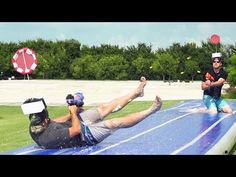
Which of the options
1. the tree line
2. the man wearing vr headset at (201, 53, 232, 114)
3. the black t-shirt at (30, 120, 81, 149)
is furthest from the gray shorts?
the man wearing vr headset at (201, 53, 232, 114)

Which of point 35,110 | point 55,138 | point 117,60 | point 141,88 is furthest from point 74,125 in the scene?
point 117,60

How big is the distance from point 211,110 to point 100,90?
6.27ft

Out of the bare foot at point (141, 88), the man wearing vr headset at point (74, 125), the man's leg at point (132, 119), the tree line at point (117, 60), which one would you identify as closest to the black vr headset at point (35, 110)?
the man wearing vr headset at point (74, 125)

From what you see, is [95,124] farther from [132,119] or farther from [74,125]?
[132,119]

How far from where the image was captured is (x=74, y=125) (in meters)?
7.57

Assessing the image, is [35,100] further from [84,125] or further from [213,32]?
[213,32]

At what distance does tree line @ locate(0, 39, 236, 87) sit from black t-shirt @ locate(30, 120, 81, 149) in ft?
4.01

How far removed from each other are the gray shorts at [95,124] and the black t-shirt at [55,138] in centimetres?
26

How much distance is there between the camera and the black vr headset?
759 centimetres

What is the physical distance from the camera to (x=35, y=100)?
306 inches

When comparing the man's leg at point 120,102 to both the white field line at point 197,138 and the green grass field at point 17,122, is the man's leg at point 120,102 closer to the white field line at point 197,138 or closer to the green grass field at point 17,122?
the green grass field at point 17,122

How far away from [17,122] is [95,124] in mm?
1197

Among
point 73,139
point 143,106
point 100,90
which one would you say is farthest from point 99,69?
point 73,139
